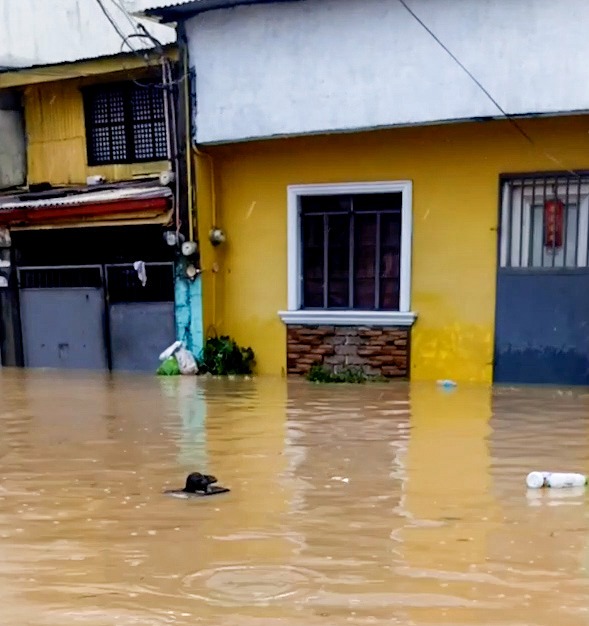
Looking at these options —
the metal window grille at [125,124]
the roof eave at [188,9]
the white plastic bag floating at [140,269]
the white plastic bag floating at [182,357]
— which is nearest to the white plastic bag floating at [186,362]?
the white plastic bag floating at [182,357]

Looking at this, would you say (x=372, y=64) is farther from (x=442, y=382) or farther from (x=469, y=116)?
(x=442, y=382)

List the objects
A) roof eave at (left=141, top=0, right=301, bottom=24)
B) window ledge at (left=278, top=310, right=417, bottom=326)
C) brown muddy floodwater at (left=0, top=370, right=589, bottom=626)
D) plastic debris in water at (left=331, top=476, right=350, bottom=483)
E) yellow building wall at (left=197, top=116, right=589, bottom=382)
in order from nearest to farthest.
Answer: brown muddy floodwater at (left=0, top=370, right=589, bottom=626) < plastic debris in water at (left=331, top=476, right=350, bottom=483) < yellow building wall at (left=197, top=116, right=589, bottom=382) < roof eave at (left=141, top=0, right=301, bottom=24) < window ledge at (left=278, top=310, right=417, bottom=326)

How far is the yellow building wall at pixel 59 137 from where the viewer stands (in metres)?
11.7

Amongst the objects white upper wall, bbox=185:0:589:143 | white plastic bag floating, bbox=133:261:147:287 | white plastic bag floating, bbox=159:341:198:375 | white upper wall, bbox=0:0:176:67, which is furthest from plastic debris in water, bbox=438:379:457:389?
white upper wall, bbox=0:0:176:67

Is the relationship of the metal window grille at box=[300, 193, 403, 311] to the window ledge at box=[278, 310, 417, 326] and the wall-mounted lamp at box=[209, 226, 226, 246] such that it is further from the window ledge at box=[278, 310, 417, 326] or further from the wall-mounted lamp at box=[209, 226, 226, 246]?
the wall-mounted lamp at box=[209, 226, 226, 246]

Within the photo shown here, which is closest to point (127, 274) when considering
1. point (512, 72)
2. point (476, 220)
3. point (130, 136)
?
point (130, 136)

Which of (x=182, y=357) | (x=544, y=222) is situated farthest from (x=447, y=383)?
(x=182, y=357)

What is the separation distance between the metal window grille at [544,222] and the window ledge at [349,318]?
153cm

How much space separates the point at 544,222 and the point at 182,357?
5.47 m

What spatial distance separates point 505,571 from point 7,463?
392cm

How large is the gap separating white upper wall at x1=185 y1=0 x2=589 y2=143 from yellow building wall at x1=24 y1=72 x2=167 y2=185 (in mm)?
2430

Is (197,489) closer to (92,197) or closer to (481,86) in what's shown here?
(481,86)

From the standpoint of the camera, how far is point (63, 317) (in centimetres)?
1205

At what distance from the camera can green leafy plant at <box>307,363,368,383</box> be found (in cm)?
976
